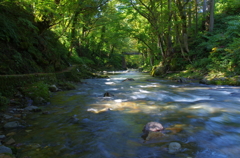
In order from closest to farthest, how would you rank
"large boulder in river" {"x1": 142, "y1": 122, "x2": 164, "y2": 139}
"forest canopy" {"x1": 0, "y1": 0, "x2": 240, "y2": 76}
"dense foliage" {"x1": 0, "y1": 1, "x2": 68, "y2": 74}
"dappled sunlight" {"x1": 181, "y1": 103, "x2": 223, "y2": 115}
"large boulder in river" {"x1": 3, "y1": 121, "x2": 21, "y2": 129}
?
"large boulder in river" {"x1": 142, "y1": 122, "x2": 164, "y2": 139} < "large boulder in river" {"x1": 3, "y1": 121, "x2": 21, "y2": 129} < "dappled sunlight" {"x1": 181, "y1": 103, "x2": 223, "y2": 115} < "dense foliage" {"x1": 0, "y1": 1, "x2": 68, "y2": 74} < "forest canopy" {"x1": 0, "y1": 0, "x2": 240, "y2": 76}

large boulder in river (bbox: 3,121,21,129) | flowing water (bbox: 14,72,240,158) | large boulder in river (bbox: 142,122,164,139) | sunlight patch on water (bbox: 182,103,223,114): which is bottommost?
sunlight patch on water (bbox: 182,103,223,114)

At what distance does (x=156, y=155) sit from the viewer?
2555 mm

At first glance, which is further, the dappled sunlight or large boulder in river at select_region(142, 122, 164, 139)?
the dappled sunlight

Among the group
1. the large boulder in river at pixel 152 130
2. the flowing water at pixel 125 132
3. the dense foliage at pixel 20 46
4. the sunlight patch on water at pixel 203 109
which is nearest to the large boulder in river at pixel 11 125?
the flowing water at pixel 125 132

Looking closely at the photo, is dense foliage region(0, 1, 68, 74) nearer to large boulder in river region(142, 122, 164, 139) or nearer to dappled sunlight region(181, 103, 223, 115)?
large boulder in river region(142, 122, 164, 139)

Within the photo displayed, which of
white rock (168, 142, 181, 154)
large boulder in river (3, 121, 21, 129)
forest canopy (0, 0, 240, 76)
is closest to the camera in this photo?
white rock (168, 142, 181, 154)

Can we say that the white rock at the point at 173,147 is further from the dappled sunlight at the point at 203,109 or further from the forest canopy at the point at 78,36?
the forest canopy at the point at 78,36

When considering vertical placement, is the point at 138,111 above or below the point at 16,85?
below

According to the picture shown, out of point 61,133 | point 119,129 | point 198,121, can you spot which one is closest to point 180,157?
point 119,129

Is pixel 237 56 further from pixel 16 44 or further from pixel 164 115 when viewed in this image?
pixel 16 44

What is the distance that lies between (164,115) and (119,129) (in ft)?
4.79

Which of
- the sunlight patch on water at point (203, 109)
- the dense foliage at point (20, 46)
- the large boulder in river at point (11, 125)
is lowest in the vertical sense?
the sunlight patch on water at point (203, 109)

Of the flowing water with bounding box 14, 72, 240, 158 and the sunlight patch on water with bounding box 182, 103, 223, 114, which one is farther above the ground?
the flowing water with bounding box 14, 72, 240, 158

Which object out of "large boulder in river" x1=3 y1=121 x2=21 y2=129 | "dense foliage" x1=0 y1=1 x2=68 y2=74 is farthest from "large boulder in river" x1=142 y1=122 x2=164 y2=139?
"dense foliage" x1=0 y1=1 x2=68 y2=74
